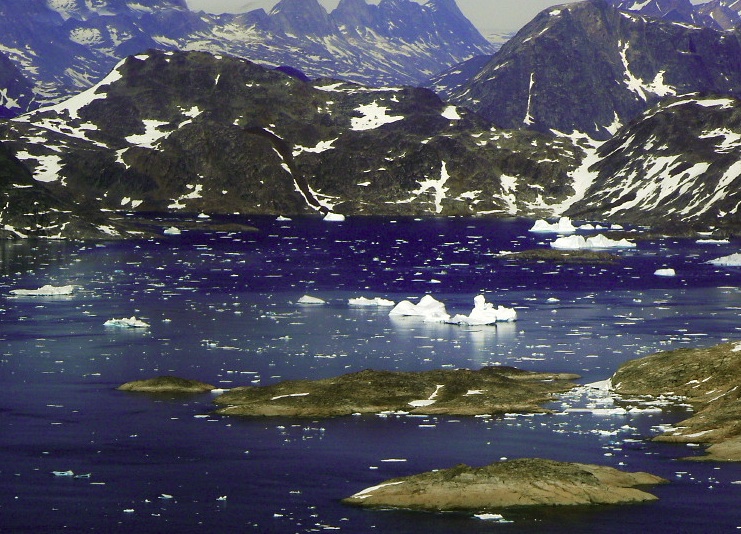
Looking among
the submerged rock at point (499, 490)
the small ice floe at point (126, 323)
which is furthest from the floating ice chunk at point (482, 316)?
the submerged rock at point (499, 490)

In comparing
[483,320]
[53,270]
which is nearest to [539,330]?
[483,320]

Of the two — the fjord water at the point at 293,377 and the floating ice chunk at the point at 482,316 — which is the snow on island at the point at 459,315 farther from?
the fjord water at the point at 293,377

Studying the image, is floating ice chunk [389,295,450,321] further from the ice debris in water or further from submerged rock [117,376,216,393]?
submerged rock [117,376,216,393]

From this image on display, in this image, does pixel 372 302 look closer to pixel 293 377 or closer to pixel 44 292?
pixel 44 292

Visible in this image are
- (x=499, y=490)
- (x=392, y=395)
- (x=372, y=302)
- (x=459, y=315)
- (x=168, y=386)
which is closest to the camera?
(x=499, y=490)

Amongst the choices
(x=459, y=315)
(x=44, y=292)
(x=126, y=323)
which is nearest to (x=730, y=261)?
(x=459, y=315)
